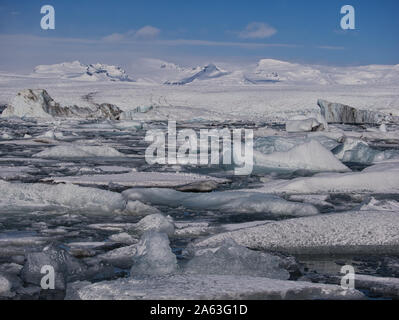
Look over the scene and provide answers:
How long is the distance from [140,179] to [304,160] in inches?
78.2

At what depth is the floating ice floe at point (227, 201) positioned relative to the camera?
3629mm

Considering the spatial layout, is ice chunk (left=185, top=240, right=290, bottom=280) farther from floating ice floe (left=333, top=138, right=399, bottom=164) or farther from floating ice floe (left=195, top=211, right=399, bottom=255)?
floating ice floe (left=333, top=138, right=399, bottom=164)

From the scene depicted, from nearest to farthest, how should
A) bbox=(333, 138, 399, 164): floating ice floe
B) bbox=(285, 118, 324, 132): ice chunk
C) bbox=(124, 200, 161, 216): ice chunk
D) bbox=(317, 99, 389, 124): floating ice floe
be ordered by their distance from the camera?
bbox=(124, 200, 161, 216): ice chunk < bbox=(333, 138, 399, 164): floating ice floe < bbox=(285, 118, 324, 132): ice chunk < bbox=(317, 99, 389, 124): floating ice floe

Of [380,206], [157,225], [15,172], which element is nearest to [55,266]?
[157,225]

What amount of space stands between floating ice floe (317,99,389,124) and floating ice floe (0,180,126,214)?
14598 millimetres

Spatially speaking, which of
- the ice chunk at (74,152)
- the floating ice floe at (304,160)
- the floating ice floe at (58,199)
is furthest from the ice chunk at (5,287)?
the ice chunk at (74,152)

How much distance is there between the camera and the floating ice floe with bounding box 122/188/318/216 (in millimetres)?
3629

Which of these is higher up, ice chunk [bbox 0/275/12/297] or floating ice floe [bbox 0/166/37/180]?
floating ice floe [bbox 0/166/37/180]

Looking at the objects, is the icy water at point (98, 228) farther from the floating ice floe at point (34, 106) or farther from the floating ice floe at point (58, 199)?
the floating ice floe at point (34, 106)

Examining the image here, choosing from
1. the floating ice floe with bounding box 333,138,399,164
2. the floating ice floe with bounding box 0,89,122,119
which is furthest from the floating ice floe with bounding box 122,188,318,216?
the floating ice floe with bounding box 0,89,122,119

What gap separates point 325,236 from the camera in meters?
2.86

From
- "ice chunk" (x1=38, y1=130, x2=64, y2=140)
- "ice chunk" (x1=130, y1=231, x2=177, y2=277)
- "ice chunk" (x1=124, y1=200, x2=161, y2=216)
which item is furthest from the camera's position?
"ice chunk" (x1=38, y1=130, x2=64, y2=140)

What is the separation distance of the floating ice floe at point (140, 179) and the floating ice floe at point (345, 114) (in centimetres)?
1286
